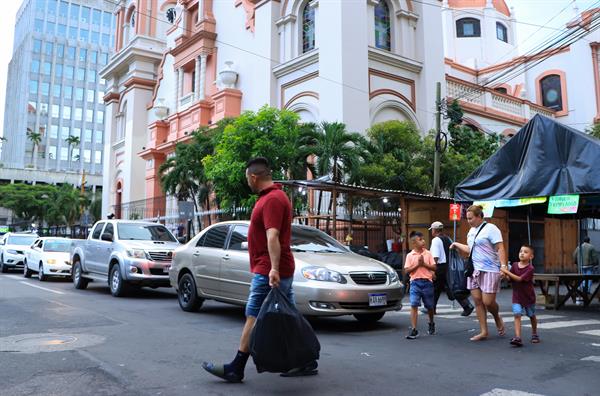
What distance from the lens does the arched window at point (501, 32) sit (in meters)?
39.1

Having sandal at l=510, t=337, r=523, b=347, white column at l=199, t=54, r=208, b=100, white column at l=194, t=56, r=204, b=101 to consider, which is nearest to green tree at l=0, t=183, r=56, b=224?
white column at l=194, t=56, r=204, b=101

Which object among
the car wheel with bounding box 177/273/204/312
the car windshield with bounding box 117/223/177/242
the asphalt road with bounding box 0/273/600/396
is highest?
the car windshield with bounding box 117/223/177/242

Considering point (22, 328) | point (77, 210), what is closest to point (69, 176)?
point (77, 210)

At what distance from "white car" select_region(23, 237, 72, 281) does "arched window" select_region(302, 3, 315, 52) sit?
1287 centimetres

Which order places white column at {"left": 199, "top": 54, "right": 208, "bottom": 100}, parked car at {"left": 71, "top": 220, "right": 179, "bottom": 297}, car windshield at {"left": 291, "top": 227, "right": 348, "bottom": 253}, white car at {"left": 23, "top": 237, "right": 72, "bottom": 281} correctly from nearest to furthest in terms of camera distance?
car windshield at {"left": 291, "top": 227, "right": 348, "bottom": 253}
parked car at {"left": 71, "top": 220, "right": 179, "bottom": 297}
white car at {"left": 23, "top": 237, "right": 72, "bottom": 281}
white column at {"left": 199, "top": 54, "right": 208, "bottom": 100}

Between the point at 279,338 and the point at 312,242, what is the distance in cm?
443

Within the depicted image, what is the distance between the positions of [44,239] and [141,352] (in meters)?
13.4

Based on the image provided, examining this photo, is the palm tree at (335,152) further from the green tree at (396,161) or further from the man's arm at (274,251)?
the man's arm at (274,251)

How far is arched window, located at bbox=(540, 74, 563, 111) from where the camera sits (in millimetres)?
33562

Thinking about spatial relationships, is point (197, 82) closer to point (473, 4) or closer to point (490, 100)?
point (490, 100)

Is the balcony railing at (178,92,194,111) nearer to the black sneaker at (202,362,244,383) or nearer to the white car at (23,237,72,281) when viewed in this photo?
the white car at (23,237,72,281)

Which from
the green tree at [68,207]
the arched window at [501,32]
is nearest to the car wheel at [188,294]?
the arched window at [501,32]

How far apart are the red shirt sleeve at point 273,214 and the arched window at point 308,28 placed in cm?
1939

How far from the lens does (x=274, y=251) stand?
181 inches
